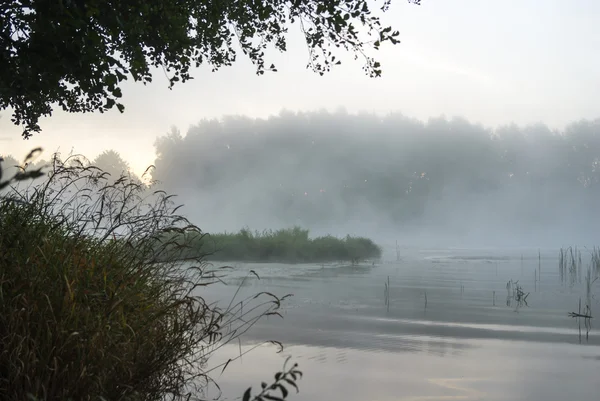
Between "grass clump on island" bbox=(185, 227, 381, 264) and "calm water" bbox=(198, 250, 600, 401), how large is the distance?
29.8 feet

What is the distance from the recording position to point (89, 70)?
6238mm

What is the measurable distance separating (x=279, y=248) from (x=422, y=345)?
17.5 meters

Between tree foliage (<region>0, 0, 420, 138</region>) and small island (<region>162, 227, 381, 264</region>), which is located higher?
tree foliage (<region>0, 0, 420, 138</region>)

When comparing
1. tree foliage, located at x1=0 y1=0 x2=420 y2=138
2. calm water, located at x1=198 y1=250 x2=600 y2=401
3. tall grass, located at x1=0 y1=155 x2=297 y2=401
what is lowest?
calm water, located at x1=198 y1=250 x2=600 y2=401

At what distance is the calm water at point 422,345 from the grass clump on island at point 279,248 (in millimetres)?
9073

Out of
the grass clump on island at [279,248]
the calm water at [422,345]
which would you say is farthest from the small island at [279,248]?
the calm water at [422,345]

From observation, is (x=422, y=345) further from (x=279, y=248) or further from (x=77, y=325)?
(x=279, y=248)

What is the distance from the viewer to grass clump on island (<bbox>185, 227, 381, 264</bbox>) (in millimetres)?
24359

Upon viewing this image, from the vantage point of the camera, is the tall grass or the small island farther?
the small island

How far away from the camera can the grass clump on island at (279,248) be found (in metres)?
24.4

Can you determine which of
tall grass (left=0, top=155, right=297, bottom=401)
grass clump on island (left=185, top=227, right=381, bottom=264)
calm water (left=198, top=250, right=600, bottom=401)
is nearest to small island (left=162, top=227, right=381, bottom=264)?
grass clump on island (left=185, top=227, right=381, bottom=264)

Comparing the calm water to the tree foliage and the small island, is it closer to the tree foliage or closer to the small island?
the tree foliage

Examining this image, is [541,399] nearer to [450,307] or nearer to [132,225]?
[132,225]

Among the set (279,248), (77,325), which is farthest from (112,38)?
(279,248)
